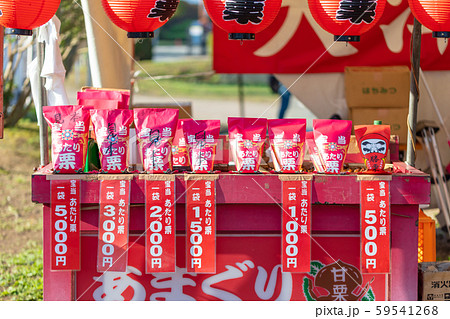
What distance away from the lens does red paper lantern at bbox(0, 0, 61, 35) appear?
473 centimetres

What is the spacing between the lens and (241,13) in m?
4.77

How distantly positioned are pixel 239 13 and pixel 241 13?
0.05ft

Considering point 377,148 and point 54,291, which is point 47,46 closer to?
point 54,291

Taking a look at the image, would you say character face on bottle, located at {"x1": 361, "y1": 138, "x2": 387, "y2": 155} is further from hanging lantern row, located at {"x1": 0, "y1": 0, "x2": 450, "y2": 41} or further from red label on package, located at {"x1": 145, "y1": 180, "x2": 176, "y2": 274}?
red label on package, located at {"x1": 145, "y1": 180, "x2": 176, "y2": 274}

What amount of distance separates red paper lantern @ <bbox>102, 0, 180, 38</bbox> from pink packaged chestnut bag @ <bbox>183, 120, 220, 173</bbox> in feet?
2.77

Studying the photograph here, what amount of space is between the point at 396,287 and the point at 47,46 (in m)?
3.45

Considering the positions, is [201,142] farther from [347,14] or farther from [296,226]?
[347,14]

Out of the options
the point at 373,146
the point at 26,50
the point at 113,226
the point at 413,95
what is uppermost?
the point at 26,50

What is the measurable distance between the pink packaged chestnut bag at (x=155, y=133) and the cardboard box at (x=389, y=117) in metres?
3.67

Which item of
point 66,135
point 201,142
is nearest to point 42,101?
point 66,135

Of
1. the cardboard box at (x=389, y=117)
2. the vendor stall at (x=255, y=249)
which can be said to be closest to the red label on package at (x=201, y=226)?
the vendor stall at (x=255, y=249)

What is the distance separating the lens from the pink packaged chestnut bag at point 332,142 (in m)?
4.70

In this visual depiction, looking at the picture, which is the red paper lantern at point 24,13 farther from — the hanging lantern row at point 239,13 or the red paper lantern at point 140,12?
the red paper lantern at point 140,12

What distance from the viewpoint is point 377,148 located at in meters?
4.74
